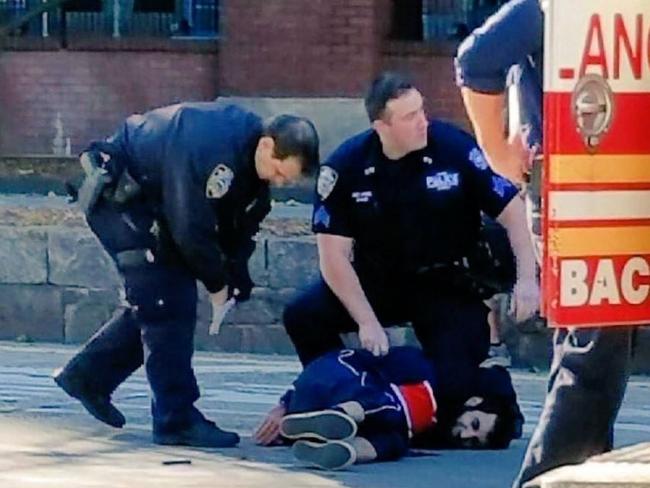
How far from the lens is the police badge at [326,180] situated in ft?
26.9

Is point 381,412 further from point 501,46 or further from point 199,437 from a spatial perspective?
point 501,46

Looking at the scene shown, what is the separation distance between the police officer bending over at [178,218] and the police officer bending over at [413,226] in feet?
0.96

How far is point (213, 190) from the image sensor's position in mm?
7980

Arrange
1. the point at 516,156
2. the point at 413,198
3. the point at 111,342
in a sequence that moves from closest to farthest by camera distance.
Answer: the point at 516,156
the point at 413,198
the point at 111,342

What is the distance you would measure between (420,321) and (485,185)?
58 centimetres

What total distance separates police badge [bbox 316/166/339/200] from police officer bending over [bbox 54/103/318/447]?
21 cm

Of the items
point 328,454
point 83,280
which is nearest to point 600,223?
point 328,454

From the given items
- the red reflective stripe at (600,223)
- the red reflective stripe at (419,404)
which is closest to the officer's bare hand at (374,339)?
the red reflective stripe at (419,404)

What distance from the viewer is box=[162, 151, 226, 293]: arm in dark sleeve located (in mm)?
7961

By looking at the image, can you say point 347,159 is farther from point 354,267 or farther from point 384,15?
point 384,15

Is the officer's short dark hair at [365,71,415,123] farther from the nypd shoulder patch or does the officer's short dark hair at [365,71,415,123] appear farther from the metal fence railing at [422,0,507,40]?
the metal fence railing at [422,0,507,40]

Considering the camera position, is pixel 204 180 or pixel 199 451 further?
pixel 199 451

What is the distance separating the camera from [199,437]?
8.23 metres

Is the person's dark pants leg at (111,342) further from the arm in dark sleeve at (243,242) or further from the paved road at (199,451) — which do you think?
the arm in dark sleeve at (243,242)
